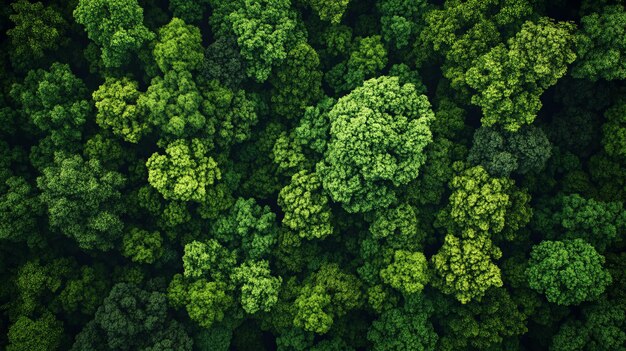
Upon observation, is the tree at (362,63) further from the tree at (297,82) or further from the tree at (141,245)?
the tree at (141,245)

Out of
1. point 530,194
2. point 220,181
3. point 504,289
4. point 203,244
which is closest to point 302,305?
point 203,244

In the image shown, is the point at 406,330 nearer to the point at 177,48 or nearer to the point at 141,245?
the point at 141,245

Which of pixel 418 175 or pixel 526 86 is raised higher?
pixel 526 86

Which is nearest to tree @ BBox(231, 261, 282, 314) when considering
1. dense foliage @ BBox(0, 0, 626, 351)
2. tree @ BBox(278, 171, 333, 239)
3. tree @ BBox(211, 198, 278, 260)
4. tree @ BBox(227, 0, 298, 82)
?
dense foliage @ BBox(0, 0, 626, 351)

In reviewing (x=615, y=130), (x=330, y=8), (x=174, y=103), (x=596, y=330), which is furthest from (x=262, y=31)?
(x=596, y=330)

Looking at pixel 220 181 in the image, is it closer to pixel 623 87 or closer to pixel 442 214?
pixel 442 214

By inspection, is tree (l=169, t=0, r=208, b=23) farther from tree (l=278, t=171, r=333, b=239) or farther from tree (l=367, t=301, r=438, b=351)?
tree (l=367, t=301, r=438, b=351)

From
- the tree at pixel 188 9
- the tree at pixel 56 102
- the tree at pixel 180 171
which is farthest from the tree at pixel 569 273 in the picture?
the tree at pixel 56 102
